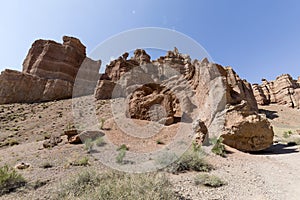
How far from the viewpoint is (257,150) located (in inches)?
Answer: 412

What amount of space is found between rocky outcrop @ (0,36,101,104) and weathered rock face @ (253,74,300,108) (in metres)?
→ 45.5

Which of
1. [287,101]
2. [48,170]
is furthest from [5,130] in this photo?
[287,101]

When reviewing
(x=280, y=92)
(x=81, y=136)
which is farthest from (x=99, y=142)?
(x=280, y=92)

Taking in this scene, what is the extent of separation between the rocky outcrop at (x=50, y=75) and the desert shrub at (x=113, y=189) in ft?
112

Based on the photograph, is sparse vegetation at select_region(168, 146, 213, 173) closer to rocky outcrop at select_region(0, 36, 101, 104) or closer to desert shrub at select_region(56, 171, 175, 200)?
desert shrub at select_region(56, 171, 175, 200)

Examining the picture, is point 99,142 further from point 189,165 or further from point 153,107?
point 153,107

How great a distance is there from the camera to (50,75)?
38.6 meters

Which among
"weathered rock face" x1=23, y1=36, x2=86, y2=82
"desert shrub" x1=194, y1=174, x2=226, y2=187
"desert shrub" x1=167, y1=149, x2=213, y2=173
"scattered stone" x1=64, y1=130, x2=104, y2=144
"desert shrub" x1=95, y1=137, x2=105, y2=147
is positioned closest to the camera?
"desert shrub" x1=194, y1=174, x2=226, y2=187

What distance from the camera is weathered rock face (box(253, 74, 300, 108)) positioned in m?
46.0

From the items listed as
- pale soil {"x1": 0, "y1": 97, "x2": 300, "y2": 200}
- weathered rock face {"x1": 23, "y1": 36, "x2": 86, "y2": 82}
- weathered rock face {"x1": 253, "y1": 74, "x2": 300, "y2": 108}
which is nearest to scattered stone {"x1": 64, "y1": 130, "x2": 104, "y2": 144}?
pale soil {"x1": 0, "y1": 97, "x2": 300, "y2": 200}

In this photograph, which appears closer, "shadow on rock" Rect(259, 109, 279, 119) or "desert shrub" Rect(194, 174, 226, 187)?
"desert shrub" Rect(194, 174, 226, 187)

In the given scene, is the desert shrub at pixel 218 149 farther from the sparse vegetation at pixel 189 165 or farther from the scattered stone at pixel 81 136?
the scattered stone at pixel 81 136

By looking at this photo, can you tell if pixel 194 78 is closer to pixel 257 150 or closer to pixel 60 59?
pixel 257 150

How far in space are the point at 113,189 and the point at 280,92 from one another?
192 feet
